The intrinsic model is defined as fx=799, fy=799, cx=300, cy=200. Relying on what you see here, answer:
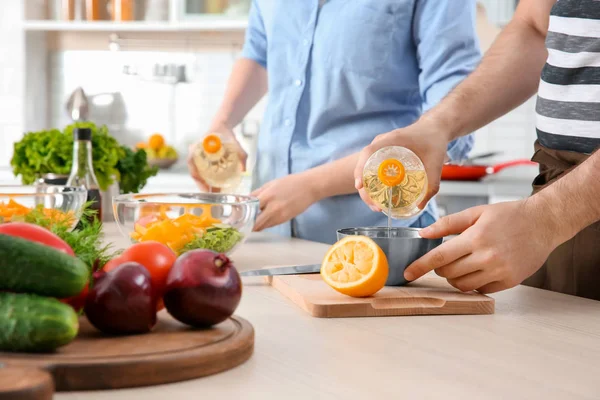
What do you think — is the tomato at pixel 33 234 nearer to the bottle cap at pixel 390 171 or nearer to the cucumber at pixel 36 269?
the cucumber at pixel 36 269

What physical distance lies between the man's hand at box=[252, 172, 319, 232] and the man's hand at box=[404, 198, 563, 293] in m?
0.71

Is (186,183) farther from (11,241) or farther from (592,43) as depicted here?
(11,241)

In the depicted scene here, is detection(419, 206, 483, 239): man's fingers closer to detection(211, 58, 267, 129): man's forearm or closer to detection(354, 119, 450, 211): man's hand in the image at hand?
detection(354, 119, 450, 211): man's hand

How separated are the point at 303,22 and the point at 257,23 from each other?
323mm

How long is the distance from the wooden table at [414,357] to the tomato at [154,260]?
12cm

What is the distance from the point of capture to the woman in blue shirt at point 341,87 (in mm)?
1826

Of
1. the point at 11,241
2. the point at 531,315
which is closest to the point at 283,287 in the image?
the point at 531,315

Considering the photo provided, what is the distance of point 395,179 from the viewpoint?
1.19 m

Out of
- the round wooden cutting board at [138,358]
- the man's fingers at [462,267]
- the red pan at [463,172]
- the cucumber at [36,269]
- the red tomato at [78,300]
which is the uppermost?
the cucumber at [36,269]

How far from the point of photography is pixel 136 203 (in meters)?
1.39

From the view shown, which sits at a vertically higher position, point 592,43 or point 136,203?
point 592,43

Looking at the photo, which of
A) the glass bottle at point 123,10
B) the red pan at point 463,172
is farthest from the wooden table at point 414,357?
the glass bottle at point 123,10

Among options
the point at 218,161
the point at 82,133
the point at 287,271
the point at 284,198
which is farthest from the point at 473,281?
the point at 82,133

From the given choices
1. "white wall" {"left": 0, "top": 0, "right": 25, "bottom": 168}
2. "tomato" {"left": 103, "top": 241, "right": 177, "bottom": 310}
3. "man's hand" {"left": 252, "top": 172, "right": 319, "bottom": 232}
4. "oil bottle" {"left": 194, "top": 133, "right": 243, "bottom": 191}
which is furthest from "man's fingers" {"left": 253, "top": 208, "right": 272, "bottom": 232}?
"white wall" {"left": 0, "top": 0, "right": 25, "bottom": 168}
